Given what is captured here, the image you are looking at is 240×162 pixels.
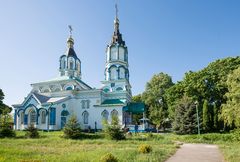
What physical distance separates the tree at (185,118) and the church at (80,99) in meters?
7.06

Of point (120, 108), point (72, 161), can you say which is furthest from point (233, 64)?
point (72, 161)

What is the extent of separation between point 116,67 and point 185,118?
624 inches

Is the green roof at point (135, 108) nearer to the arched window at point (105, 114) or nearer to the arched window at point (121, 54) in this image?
the arched window at point (105, 114)

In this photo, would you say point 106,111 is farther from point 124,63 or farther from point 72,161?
point 72,161

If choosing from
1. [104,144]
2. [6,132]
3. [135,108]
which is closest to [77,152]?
[104,144]

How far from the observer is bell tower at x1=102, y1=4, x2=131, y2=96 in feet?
142

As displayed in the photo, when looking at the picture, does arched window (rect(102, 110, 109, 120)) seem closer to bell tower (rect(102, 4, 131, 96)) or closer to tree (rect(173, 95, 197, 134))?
bell tower (rect(102, 4, 131, 96))

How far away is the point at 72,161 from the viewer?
10828 millimetres

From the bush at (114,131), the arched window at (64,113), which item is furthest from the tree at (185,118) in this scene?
the arched window at (64,113)

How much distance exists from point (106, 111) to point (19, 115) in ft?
45.0

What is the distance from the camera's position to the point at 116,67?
144 feet

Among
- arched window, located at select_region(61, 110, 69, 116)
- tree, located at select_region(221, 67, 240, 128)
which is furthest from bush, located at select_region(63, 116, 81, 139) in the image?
arched window, located at select_region(61, 110, 69, 116)

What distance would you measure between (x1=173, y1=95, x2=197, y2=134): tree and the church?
7060 millimetres

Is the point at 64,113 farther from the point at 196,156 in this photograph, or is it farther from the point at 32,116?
the point at 196,156
